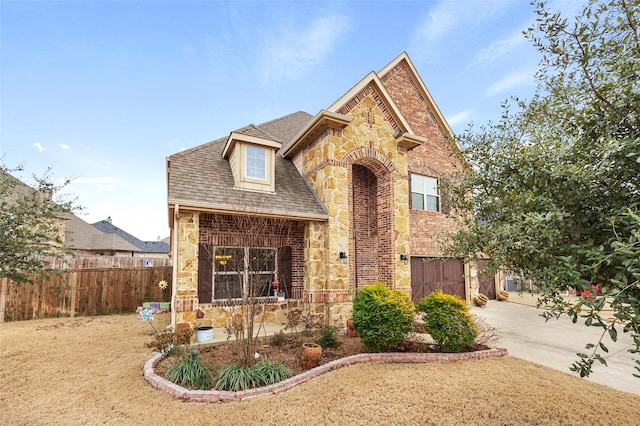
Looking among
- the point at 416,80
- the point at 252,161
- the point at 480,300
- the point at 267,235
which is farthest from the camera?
the point at 416,80

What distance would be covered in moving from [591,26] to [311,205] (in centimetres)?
776

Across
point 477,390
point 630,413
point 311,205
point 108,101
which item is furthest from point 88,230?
point 630,413

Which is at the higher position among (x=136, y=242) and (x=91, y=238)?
(x=91, y=238)

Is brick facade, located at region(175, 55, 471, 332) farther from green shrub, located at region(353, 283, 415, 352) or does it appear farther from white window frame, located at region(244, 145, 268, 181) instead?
green shrub, located at region(353, 283, 415, 352)

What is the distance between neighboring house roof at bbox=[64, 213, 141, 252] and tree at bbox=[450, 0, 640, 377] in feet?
102

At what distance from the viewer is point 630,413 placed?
421 cm

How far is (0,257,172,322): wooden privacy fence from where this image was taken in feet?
37.6

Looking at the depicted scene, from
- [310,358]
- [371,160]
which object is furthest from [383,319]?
[371,160]

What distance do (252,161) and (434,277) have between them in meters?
9.33

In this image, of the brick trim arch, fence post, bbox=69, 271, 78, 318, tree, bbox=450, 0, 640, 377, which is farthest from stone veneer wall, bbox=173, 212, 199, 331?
fence post, bbox=69, 271, 78, 318

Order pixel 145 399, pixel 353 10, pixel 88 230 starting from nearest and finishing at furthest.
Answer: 1. pixel 145 399
2. pixel 353 10
3. pixel 88 230

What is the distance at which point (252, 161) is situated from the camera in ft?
32.3

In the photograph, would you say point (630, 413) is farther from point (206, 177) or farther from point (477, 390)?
point (206, 177)

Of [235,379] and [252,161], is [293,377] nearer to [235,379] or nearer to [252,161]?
[235,379]
